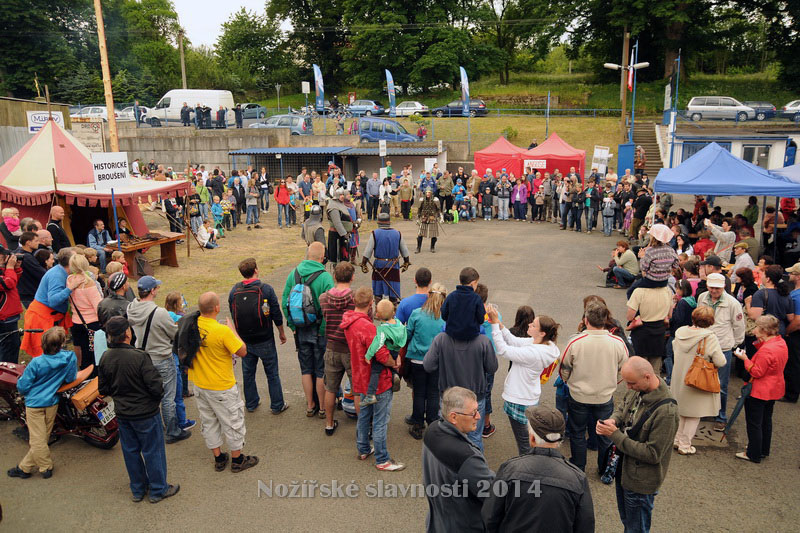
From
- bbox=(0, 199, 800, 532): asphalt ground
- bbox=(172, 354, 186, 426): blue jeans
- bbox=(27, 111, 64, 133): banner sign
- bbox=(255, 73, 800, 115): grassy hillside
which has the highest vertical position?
bbox=(255, 73, 800, 115): grassy hillside

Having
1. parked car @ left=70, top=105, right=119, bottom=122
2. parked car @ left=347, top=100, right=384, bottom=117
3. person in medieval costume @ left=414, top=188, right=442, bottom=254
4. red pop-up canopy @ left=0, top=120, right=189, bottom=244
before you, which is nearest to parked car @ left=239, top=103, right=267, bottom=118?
parked car @ left=347, top=100, right=384, bottom=117

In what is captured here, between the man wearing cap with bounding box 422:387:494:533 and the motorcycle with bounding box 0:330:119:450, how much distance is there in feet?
12.8

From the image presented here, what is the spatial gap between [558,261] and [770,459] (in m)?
8.80

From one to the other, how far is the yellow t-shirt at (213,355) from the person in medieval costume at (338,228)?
613cm

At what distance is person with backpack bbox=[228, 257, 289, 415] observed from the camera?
5.76m

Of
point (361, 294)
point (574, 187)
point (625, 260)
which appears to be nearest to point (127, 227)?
point (361, 294)

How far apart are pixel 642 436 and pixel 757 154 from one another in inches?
1010

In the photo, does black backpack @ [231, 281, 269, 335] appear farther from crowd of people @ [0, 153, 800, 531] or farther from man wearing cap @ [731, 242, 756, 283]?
man wearing cap @ [731, 242, 756, 283]

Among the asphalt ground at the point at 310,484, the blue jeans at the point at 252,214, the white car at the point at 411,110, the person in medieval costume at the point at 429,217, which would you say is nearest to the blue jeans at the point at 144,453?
the asphalt ground at the point at 310,484

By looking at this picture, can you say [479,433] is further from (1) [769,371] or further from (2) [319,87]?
(2) [319,87]

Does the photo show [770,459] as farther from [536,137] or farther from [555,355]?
[536,137]

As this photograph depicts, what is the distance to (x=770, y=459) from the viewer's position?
532 cm

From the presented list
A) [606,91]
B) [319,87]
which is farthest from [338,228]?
[606,91]

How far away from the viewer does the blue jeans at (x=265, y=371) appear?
19.6 feet
